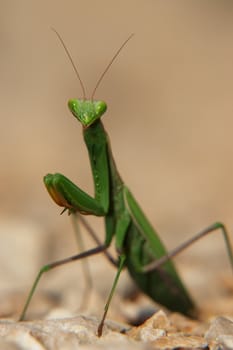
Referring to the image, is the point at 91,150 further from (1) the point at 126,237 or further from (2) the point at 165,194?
(2) the point at 165,194

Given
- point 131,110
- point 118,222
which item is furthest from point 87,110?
point 131,110

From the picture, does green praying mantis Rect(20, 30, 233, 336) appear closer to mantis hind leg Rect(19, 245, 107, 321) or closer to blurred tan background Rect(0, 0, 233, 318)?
mantis hind leg Rect(19, 245, 107, 321)

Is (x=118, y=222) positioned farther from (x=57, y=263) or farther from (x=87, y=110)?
(x=87, y=110)

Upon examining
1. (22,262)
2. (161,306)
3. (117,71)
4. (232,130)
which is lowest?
(161,306)

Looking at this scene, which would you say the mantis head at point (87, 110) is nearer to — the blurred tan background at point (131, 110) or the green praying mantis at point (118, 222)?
the green praying mantis at point (118, 222)

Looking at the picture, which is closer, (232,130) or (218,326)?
(218,326)

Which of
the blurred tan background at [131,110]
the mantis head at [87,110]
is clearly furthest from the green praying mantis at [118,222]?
the blurred tan background at [131,110]

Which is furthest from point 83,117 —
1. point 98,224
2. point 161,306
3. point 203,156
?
point 203,156

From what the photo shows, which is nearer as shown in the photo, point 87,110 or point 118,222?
point 87,110
